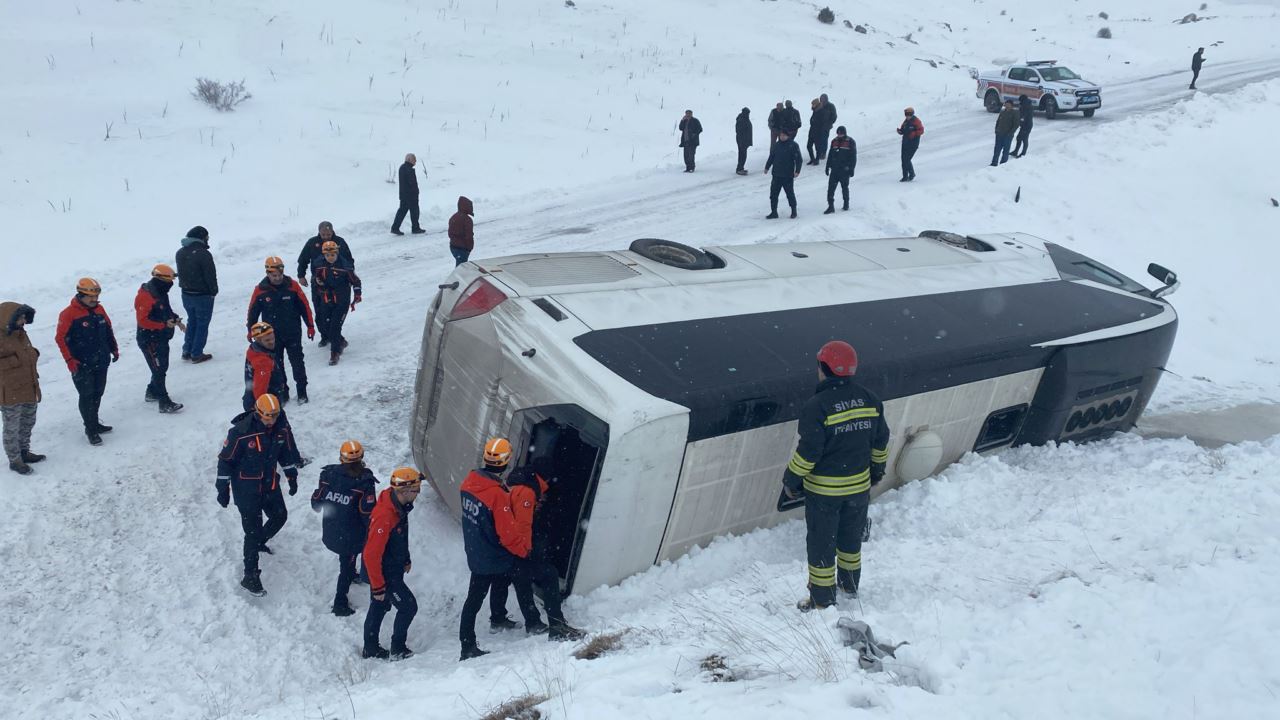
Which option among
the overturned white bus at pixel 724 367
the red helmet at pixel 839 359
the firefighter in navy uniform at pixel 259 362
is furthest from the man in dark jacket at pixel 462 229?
the red helmet at pixel 839 359

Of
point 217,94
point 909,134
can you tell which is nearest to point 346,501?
point 909,134

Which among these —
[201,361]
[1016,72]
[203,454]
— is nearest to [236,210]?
[201,361]

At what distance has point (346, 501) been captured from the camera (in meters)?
5.99

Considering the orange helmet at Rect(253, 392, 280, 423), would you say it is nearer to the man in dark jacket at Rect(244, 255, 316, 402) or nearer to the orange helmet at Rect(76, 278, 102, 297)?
the man in dark jacket at Rect(244, 255, 316, 402)

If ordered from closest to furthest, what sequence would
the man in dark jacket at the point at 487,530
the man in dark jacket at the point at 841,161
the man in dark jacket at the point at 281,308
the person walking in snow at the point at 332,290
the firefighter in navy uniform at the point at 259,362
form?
the man in dark jacket at the point at 487,530 < the firefighter in navy uniform at the point at 259,362 < the man in dark jacket at the point at 281,308 < the person walking in snow at the point at 332,290 < the man in dark jacket at the point at 841,161

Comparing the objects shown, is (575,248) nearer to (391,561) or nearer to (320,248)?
(320,248)

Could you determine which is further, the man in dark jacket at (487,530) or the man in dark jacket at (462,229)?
the man in dark jacket at (462,229)

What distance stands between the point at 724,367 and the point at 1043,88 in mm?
22820

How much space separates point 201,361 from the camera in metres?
9.65

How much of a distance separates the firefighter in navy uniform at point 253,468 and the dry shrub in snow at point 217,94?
15.1 meters

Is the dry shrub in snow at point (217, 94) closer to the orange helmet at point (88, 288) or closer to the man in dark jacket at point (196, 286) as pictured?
the man in dark jacket at point (196, 286)

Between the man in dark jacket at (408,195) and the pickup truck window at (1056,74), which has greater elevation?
the pickup truck window at (1056,74)

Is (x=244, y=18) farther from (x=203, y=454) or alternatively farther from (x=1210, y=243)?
(x=1210, y=243)

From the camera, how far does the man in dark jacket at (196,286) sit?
30.2ft
